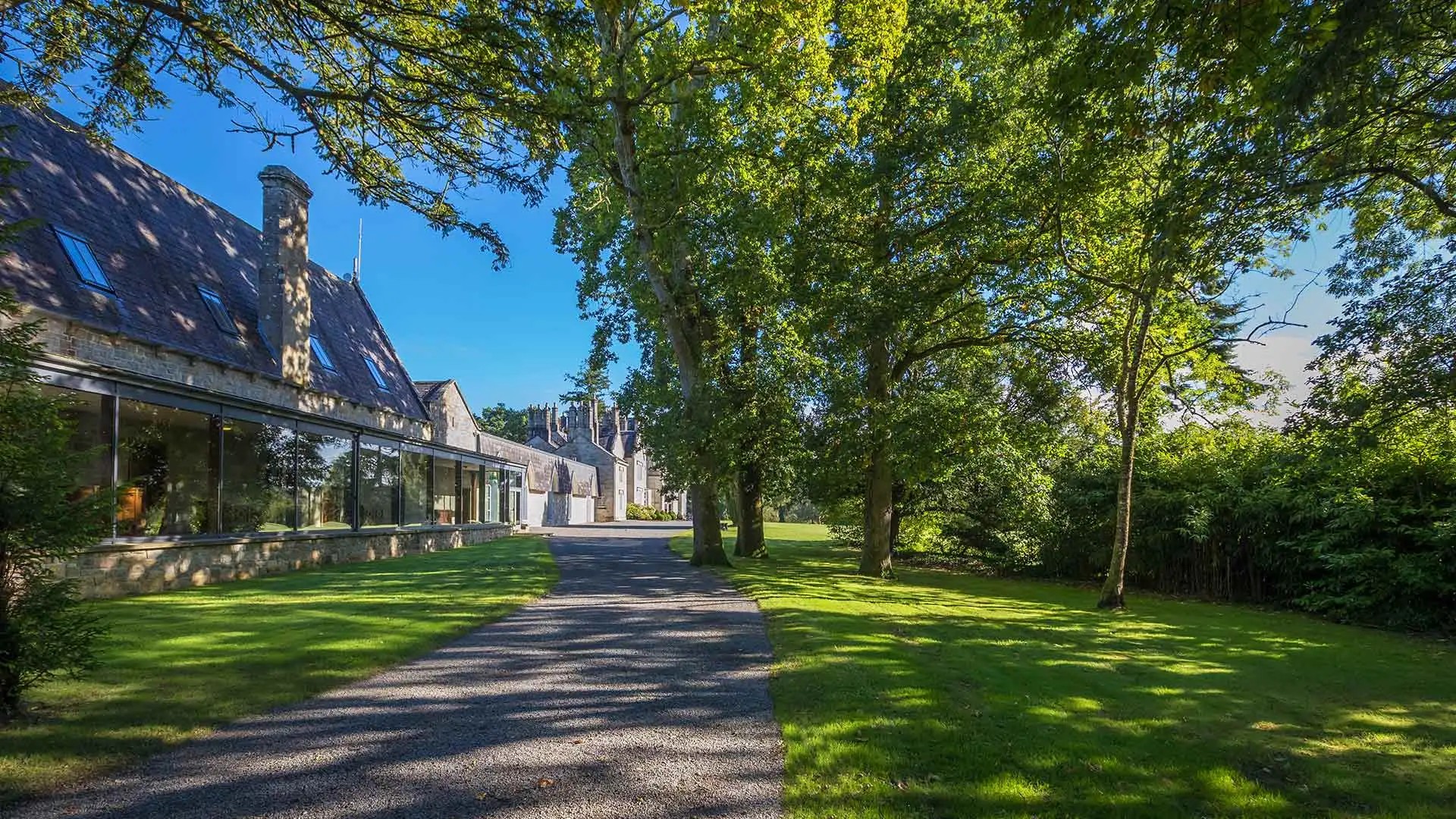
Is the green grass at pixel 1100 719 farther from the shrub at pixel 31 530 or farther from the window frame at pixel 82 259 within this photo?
the window frame at pixel 82 259

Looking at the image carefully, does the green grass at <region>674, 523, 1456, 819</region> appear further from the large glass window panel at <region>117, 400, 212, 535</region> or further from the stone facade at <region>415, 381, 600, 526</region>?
the stone facade at <region>415, 381, 600, 526</region>

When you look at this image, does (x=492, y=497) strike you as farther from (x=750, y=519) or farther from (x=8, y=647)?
(x=8, y=647)

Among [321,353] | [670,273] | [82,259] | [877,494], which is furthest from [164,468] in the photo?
[877,494]

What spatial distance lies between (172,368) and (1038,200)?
1641cm

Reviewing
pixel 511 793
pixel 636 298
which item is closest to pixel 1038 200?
pixel 636 298

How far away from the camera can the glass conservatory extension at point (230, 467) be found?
1105cm

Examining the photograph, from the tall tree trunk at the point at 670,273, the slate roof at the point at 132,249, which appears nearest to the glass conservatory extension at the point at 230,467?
the slate roof at the point at 132,249

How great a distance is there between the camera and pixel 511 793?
381 cm

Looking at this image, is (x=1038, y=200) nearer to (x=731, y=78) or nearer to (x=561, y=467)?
(x=731, y=78)

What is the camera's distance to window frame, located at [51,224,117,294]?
499 inches

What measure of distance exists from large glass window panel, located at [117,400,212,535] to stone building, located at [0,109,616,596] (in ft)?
0.10

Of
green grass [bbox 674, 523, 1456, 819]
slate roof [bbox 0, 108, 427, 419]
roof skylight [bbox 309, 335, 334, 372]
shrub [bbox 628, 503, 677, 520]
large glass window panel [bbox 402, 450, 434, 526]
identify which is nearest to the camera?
green grass [bbox 674, 523, 1456, 819]

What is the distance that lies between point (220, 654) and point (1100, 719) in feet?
25.1

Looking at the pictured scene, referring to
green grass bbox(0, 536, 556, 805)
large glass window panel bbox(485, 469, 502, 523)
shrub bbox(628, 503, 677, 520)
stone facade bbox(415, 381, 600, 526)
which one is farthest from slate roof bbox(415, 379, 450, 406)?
shrub bbox(628, 503, 677, 520)
